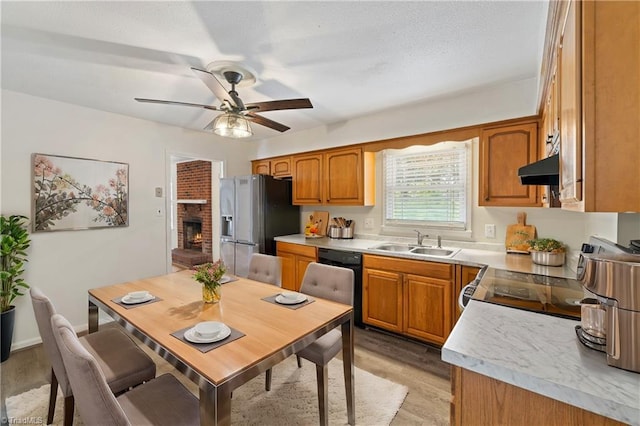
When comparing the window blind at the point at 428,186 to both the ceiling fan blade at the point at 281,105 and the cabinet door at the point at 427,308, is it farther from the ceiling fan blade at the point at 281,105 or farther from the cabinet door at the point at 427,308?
the ceiling fan blade at the point at 281,105

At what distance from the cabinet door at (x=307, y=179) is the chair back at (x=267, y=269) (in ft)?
4.97

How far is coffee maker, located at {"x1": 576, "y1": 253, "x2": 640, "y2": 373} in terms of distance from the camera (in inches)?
30.0

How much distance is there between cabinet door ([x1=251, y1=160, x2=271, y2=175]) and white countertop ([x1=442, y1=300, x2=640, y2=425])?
3.80 m

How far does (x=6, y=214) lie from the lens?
8.64 ft

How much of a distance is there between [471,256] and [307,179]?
90.1 inches

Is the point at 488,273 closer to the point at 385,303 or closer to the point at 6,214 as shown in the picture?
the point at 385,303

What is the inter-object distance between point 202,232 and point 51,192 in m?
3.23

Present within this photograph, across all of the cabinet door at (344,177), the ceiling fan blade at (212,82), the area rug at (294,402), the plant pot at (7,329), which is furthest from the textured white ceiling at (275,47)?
the area rug at (294,402)

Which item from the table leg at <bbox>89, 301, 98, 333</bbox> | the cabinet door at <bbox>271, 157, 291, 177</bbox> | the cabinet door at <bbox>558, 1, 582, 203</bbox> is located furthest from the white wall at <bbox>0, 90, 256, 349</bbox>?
the cabinet door at <bbox>558, 1, 582, 203</bbox>

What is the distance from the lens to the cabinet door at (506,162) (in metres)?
2.45

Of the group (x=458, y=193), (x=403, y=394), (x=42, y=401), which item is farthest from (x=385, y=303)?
(x=42, y=401)

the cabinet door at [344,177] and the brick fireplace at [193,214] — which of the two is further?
the brick fireplace at [193,214]

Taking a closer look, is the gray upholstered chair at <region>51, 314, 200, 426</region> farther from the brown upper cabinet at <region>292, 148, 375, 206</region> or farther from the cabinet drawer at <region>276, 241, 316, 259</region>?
the brown upper cabinet at <region>292, 148, 375, 206</region>

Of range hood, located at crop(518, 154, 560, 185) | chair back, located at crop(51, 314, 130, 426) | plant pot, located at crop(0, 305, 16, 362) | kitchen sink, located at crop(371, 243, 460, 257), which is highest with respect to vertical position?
range hood, located at crop(518, 154, 560, 185)
